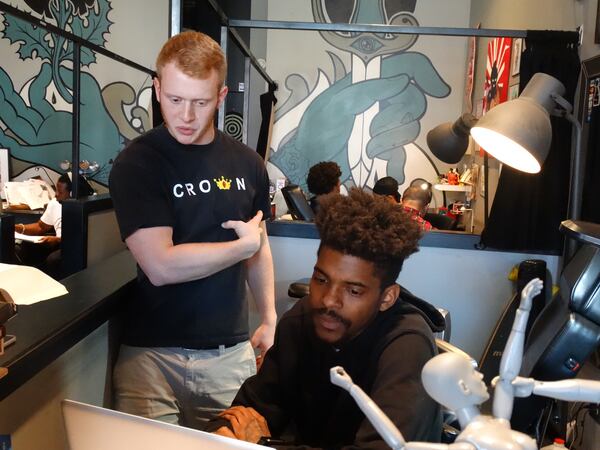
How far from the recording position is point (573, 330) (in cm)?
135

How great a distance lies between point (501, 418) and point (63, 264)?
77.0 inches

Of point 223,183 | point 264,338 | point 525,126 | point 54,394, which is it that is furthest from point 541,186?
point 54,394

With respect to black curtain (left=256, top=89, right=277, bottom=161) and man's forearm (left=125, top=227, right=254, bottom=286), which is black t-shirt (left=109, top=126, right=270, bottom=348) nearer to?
man's forearm (left=125, top=227, right=254, bottom=286)

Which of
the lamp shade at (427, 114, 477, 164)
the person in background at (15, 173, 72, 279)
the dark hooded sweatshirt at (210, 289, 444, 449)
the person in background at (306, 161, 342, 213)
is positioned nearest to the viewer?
the dark hooded sweatshirt at (210, 289, 444, 449)

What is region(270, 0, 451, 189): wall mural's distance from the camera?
6484 mm

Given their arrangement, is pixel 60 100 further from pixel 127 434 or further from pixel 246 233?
pixel 127 434

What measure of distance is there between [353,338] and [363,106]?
18.9ft

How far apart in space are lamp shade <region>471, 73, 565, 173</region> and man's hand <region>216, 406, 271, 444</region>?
1292 millimetres

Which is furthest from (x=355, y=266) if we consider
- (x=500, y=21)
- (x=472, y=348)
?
(x=500, y=21)

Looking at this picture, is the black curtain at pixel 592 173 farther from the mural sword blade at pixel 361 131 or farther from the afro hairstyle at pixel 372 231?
the mural sword blade at pixel 361 131

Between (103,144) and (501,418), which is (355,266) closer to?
(501,418)

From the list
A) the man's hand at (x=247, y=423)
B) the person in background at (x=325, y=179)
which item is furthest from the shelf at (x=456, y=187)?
the man's hand at (x=247, y=423)

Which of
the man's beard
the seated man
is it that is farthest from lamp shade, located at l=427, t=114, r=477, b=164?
the man's beard

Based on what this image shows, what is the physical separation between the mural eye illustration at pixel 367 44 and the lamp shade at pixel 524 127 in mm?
4458
